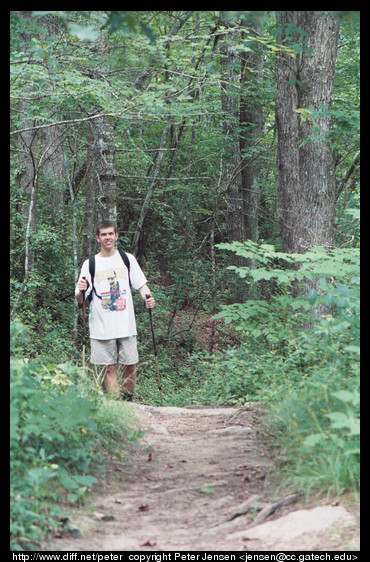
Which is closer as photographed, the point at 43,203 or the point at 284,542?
the point at 284,542

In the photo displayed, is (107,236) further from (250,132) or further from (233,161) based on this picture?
(250,132)

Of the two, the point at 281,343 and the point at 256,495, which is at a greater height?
the point at 281,343

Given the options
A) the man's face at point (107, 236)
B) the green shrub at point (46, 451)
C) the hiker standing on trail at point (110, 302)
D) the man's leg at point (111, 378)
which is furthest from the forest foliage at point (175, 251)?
the man's face at point (107, 236)

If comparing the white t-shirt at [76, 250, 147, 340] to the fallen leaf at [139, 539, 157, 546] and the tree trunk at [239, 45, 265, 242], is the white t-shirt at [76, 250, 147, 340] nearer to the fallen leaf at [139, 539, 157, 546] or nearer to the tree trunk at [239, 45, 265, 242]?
the fallen leaf at [139, 539, 157, 546]

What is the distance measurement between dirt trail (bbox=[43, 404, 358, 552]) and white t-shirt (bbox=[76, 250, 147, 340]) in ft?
4.32

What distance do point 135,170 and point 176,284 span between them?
128 inches

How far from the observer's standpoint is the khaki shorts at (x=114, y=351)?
686 centimetres

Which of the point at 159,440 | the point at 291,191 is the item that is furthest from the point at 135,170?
the point at 159,440

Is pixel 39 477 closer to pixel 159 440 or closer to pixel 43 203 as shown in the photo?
pixel 159 440

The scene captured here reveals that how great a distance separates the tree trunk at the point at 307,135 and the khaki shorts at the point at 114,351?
315 centimetres

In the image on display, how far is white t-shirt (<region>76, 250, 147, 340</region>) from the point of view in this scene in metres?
6.75

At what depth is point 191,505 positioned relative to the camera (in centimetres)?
419

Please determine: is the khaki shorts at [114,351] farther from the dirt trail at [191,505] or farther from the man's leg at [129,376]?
the dirt trail at [191,505]

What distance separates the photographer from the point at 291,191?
890cm
